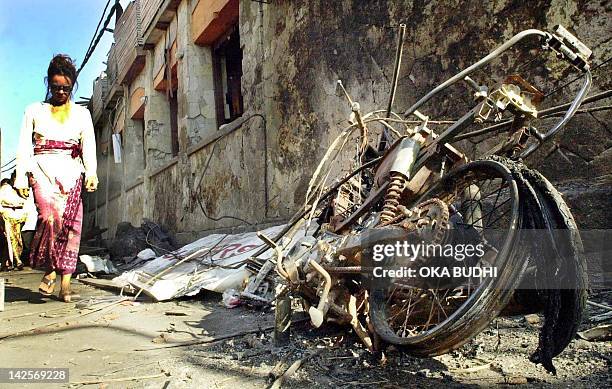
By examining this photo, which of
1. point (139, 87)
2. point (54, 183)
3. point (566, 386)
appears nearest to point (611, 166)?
point (566, 386)

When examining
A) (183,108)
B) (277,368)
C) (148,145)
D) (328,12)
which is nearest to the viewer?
(277,368)

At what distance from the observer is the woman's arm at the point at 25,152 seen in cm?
398

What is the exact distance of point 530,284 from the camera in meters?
1.45

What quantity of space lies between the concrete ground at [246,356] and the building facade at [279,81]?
124 centimetres

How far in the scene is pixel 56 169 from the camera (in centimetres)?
415

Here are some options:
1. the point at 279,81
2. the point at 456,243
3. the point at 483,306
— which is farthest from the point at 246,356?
the point at 279,81

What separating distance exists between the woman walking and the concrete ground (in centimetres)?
84

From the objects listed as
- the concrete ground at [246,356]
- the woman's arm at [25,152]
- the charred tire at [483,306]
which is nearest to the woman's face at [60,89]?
the woman's arm at [25,152]

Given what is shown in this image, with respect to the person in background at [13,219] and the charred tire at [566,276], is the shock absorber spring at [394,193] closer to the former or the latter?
the charred tire at [566,276]

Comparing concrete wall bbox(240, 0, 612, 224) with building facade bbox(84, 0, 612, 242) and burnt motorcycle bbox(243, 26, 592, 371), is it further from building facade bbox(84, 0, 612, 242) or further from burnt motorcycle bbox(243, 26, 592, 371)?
burnt motorcycle bbox(243, 26, 592, 371)

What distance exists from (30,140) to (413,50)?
3.28 metres

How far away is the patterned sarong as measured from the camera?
4055mm

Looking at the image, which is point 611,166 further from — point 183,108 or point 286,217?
point 183,108

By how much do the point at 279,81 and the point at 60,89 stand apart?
7.65ft
